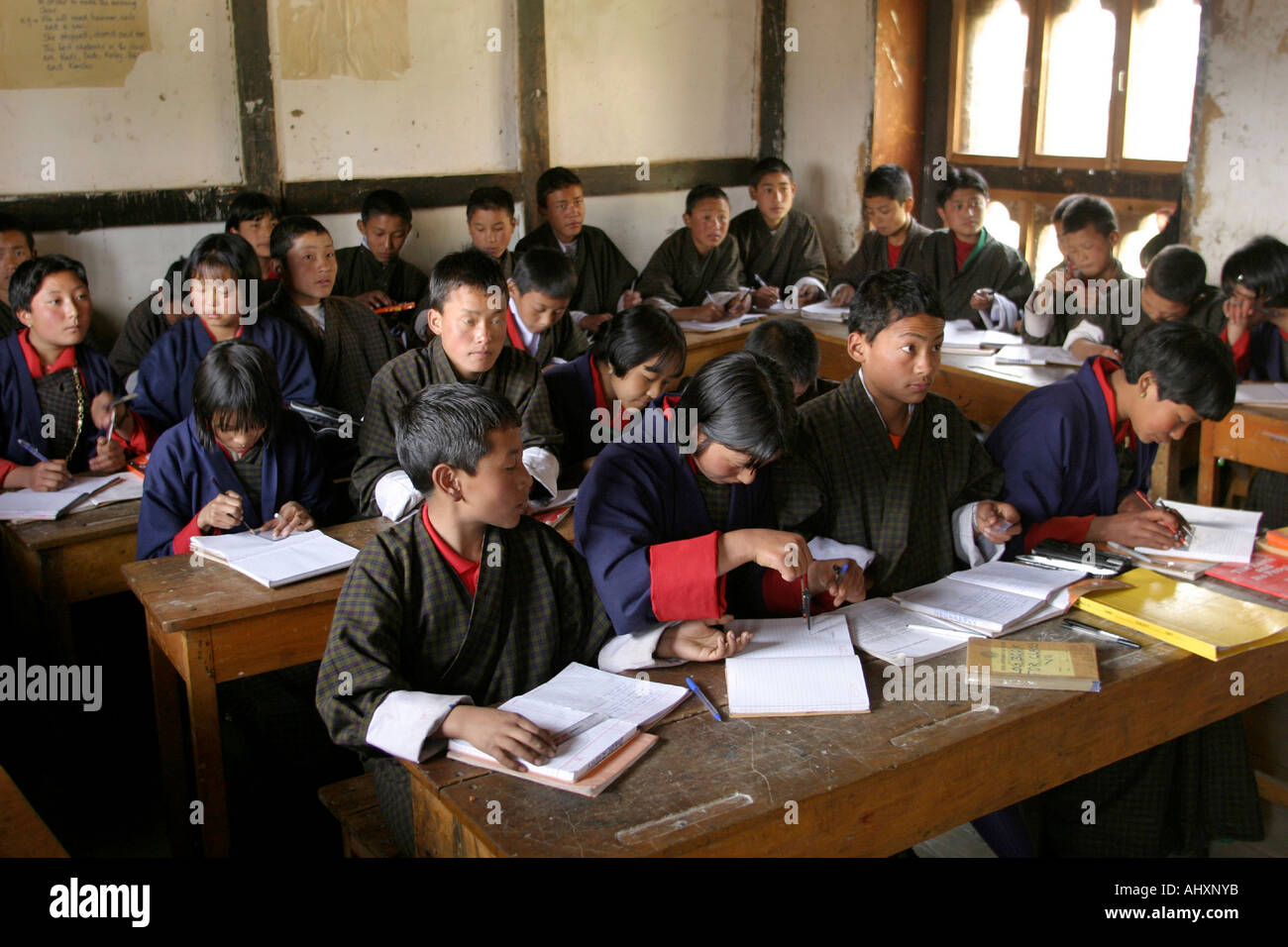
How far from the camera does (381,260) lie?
580cm

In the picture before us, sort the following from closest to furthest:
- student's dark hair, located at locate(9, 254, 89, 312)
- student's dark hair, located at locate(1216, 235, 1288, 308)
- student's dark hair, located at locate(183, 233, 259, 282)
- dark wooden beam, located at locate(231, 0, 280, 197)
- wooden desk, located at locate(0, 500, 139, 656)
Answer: wooden desk, located at locate(0, 500, 139, 656) < student's dark hair, located at locate(9, 254, 89, 312) < student's dark hair, located at locate(183, 233, 259, 282) < student's dark hair, located at locate(1216, 235, 1288, 308) < dark wooden beam, located at locate(231, 0, 280, 197)

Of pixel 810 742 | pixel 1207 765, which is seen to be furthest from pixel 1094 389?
pixel 810 742

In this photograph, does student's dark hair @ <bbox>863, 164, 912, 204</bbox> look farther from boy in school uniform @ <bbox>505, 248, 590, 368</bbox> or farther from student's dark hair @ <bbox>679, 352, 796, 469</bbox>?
student's dark hair @ <bbox>679, 352, 796, 469</bbox>

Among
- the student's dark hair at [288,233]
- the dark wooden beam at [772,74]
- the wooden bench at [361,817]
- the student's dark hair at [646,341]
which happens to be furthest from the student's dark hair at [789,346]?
the dark wooden beam at [772,74]

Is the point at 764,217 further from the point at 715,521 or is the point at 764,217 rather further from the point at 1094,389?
the point at 715,521

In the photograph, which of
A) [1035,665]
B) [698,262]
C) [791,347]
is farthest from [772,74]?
[1035,665]

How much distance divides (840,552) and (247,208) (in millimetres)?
3524

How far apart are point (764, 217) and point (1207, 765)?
15.3ft

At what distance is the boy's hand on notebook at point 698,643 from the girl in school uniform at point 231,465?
122cm

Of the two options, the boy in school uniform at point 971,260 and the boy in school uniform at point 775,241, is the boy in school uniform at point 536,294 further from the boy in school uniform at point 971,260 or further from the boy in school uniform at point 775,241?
the boy in school uniform at point 775,241

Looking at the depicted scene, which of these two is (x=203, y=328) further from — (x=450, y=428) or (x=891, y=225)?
(x=891, y=225)

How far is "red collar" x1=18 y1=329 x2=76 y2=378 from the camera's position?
380cm

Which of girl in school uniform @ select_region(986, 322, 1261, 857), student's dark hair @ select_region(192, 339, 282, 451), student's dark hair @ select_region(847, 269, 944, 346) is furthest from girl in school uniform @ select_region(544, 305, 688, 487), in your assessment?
girl in school uniform @ select_region(986, 322, 1261, 857)

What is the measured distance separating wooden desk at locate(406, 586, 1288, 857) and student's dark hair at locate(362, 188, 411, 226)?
410 cm
